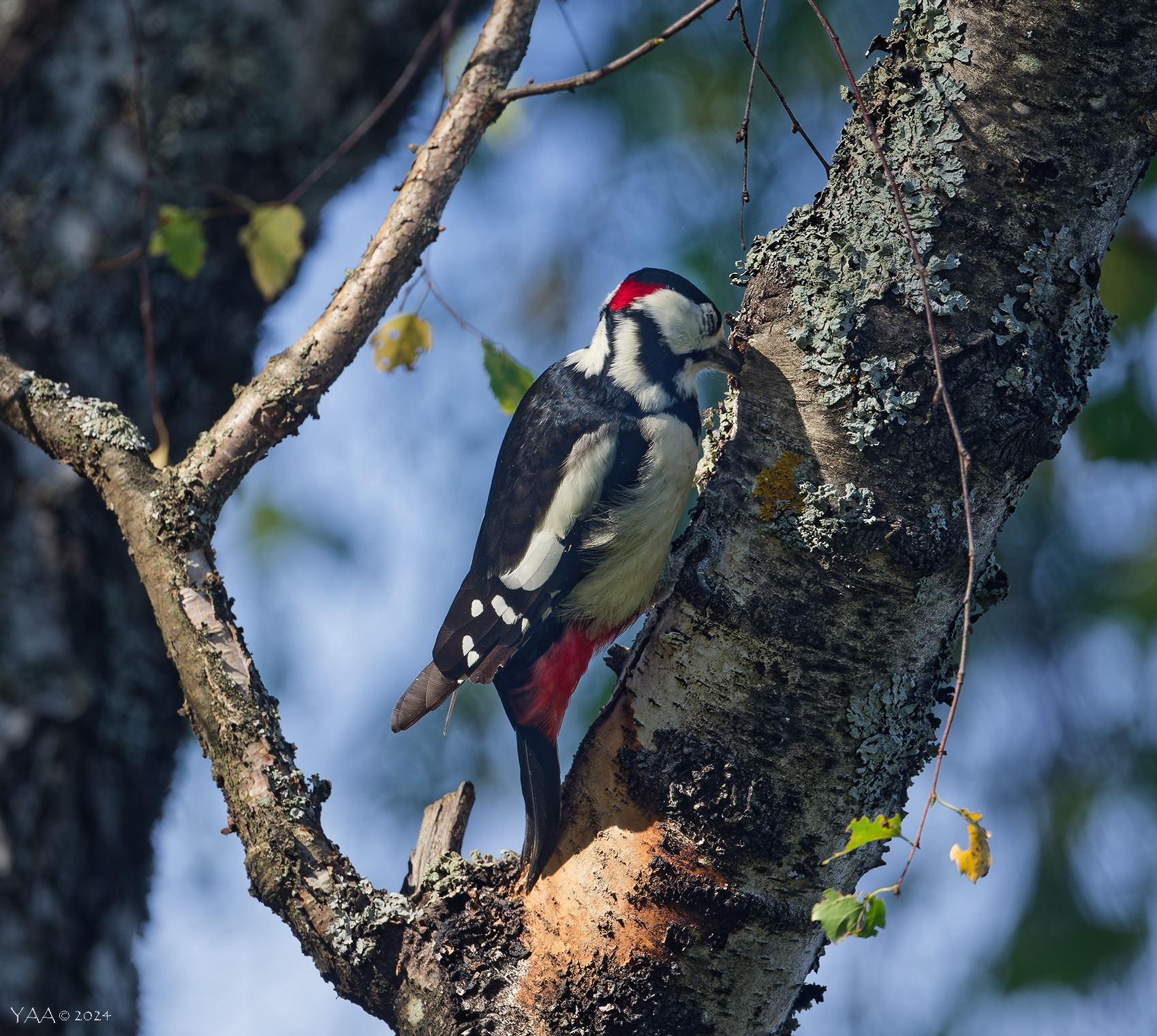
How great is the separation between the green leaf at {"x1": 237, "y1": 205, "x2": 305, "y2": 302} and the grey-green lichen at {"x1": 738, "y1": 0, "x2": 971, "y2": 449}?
3.34 ft

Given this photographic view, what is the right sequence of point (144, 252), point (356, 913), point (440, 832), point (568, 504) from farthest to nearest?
point (144, 252) → point (568, 504) → point (440, 832) → point (356, 913)

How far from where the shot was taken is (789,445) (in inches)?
44.3

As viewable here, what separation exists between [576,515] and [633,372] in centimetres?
27

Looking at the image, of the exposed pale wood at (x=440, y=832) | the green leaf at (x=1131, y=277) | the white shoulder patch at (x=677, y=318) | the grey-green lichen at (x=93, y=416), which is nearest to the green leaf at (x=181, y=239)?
the grey-green lichen at (x=93, y=416)

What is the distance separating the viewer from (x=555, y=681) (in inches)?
54.4

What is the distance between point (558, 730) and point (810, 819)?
15.5 inches

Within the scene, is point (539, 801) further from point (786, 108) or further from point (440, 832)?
point (786, 108)

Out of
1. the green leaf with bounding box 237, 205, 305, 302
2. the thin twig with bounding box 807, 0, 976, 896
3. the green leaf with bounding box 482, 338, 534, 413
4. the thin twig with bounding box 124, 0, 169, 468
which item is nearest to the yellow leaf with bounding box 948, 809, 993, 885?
the thin twig with bounding box 807, 0, 976, 896

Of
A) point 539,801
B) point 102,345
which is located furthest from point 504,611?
point 102,345

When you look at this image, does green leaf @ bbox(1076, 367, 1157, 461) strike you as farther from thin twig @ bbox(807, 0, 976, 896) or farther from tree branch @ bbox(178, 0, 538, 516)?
tree branch @ bbox(178, 0, 538, 516)

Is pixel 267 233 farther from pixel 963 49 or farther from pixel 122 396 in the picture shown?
pixel 963 49

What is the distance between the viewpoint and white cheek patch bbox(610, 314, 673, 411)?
4.86ft

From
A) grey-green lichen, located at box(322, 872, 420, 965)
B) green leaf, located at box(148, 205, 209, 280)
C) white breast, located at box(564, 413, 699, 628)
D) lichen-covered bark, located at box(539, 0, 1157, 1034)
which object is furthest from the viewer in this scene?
green leaf, located at box(148, 205, 209, 280)

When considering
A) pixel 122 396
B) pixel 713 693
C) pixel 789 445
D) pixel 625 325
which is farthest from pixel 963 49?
pixel 122 396
